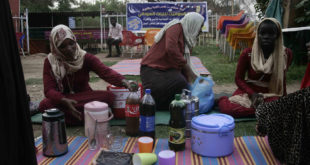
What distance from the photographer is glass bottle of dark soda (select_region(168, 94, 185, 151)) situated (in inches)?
85.5

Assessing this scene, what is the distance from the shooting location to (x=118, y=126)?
3.10 m

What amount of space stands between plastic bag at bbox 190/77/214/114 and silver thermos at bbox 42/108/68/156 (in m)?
1.80

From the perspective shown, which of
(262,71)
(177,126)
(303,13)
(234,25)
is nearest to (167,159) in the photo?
(177,126)

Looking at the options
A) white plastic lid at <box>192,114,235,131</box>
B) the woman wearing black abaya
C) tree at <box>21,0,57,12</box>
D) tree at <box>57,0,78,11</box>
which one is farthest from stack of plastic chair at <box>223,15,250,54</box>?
tree at <box>21,0,57,12</box>

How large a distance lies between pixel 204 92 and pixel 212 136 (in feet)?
4.38

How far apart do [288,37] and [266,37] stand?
404 centimetres

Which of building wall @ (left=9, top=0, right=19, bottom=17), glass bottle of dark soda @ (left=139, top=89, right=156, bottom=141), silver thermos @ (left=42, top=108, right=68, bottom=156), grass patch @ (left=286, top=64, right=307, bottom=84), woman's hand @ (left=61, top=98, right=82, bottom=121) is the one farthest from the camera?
building wall @ (left=9, top=0, right=19, bottom=17)

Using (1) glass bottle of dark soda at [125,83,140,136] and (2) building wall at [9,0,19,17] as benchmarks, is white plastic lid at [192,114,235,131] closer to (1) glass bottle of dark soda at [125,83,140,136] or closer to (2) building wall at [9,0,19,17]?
(1) glass bottle of dark soda at [125,83,140,136]

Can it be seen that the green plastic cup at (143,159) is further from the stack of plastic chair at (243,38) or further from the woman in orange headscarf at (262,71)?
the stack of plastic chair at (243,38)

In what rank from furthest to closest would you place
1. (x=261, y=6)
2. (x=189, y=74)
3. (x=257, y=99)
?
(x=261, y=6)
(x=189, y=74)
(x=257, y=99)

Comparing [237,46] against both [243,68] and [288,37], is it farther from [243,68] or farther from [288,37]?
[243,68]

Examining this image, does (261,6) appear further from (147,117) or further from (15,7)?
(15,7)

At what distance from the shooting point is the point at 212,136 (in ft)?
6.89

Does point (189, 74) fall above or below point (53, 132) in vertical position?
above
